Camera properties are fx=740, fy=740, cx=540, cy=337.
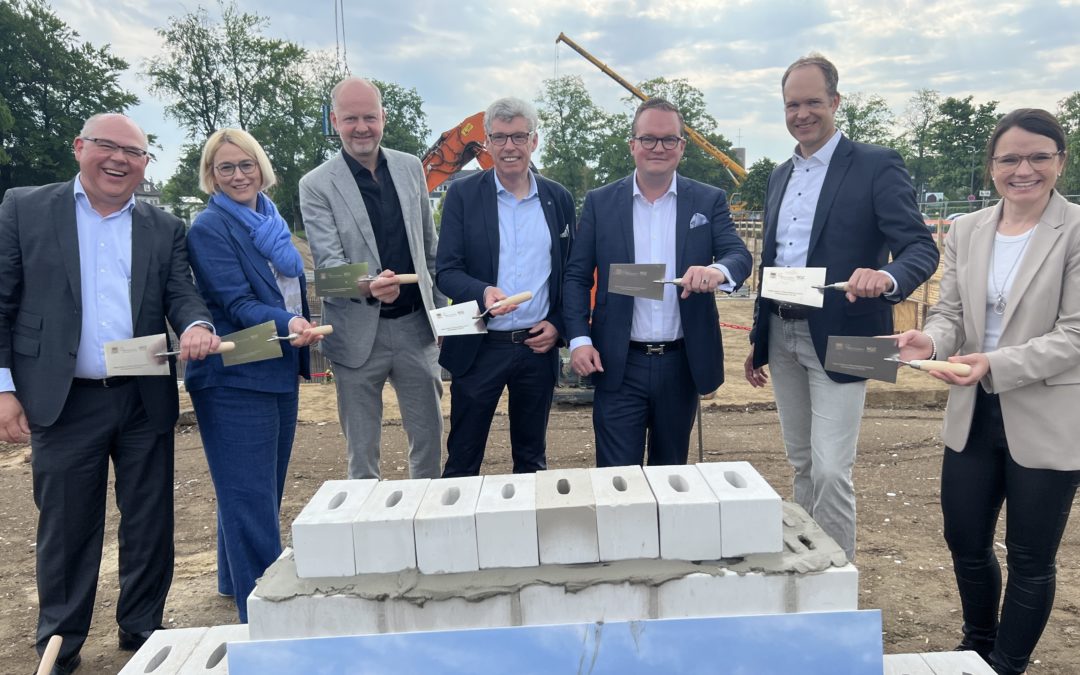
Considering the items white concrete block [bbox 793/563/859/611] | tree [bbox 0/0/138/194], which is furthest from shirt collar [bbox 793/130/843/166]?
tree [bbox 0/0/138/194]

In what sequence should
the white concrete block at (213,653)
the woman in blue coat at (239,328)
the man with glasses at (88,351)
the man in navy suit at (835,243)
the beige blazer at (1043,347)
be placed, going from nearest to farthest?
1. the white concrete block at (213,653)
2. the beige blazer at (1043,347)
3. the man with glasses at (88,351)
4. the man in navy suit at (835,243)
5. the woman in blue coat at (239,328)

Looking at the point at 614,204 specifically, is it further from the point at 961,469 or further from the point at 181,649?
the point at 181,649

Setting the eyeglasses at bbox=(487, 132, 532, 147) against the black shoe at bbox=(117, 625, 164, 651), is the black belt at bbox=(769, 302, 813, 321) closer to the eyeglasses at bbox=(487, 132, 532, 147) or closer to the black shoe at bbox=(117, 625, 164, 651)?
the eyeglasses at bbox=(487, 132, 532, 147)

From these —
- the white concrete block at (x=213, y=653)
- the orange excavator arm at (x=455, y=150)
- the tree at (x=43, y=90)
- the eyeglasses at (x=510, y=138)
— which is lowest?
the white concrete block at (x=213, y=653)

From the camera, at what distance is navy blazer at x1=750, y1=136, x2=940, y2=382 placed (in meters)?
3.14

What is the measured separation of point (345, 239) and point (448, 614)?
2299 millimetres

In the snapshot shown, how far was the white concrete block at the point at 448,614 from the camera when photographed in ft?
6.47

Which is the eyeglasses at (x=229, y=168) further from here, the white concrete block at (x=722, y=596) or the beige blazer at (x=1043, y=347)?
the beige blazer at (x=1043, y=347)

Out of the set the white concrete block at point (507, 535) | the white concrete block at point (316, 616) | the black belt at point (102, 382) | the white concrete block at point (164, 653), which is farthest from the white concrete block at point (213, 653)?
the black belt at point (102, 382)

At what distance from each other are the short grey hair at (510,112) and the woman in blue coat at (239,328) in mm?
1108

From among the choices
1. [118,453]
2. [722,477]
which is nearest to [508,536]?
[722,477]

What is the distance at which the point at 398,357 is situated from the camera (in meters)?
3.89

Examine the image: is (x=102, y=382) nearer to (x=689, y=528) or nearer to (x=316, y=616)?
(x=316, y=616)

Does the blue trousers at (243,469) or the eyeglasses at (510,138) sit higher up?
the eyeglasses at (510,138)
